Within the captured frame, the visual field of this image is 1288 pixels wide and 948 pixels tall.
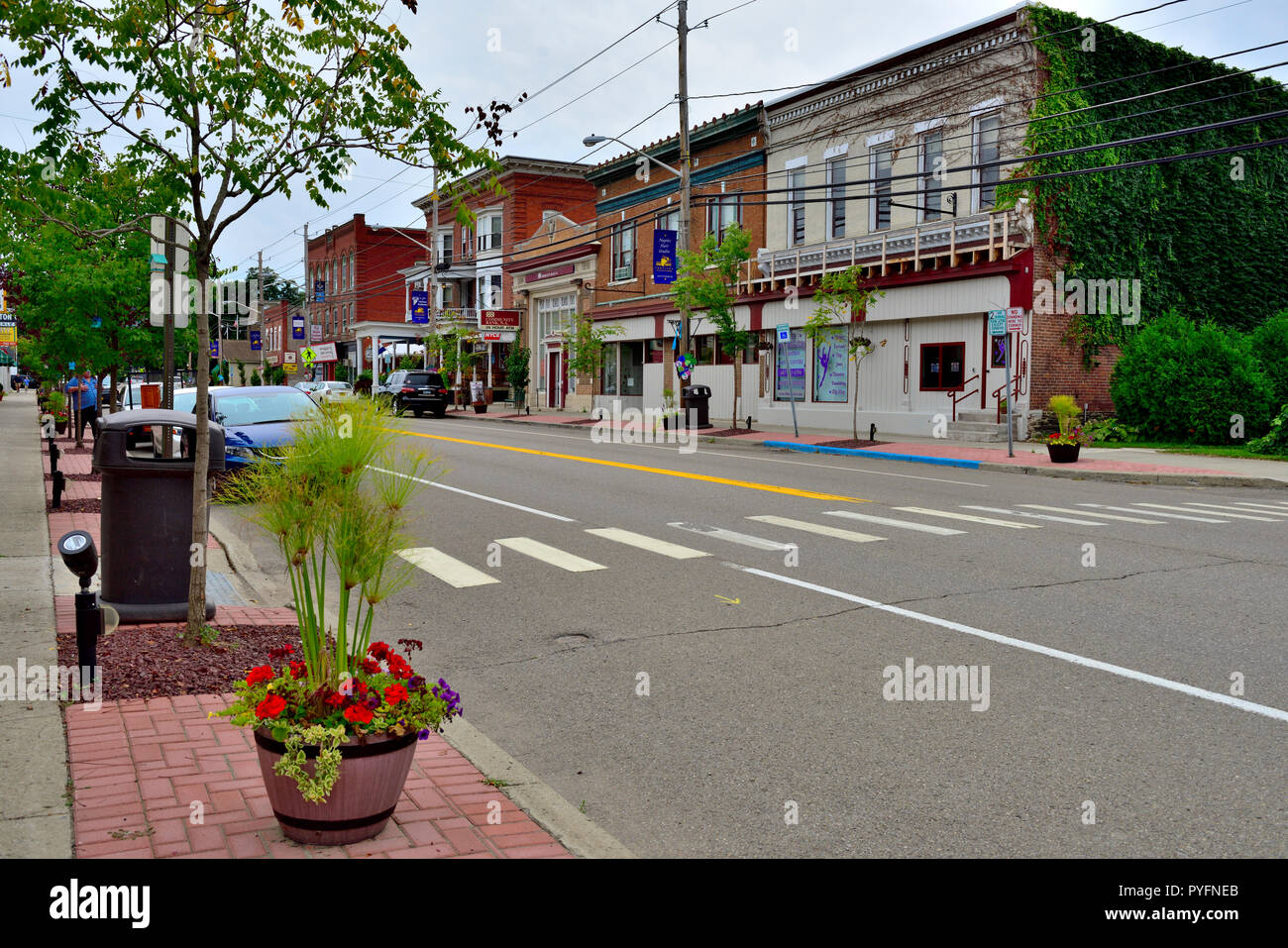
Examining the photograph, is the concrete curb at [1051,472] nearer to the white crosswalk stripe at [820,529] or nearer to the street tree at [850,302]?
the street tree at [850,302]

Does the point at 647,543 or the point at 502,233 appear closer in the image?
the point at 647,543

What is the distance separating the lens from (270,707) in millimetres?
3973

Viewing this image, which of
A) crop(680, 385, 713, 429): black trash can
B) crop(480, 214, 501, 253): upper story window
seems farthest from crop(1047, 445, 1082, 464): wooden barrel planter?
crop(480, 214, 501, 253): upper story window

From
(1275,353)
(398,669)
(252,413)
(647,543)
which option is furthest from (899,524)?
(1275,353)

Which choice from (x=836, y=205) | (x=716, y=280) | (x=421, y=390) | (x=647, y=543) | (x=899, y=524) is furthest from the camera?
(x=421, y=390)

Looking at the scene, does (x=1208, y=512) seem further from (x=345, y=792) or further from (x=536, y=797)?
(x=345, y=792)

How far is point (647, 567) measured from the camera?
33.0ft

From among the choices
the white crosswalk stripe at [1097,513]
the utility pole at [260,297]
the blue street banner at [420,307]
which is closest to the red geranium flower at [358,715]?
the white crosswalk stripe at [1097,513]

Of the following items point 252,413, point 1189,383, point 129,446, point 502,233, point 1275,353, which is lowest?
point 129,446

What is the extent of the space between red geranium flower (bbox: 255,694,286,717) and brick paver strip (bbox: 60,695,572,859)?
504 millimetres

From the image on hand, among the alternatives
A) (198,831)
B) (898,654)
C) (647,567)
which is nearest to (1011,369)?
(647,567)

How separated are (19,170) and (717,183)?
30967 mm

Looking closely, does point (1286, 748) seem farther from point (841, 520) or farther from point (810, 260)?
point (810, 260)

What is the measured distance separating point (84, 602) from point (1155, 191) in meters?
27.5
